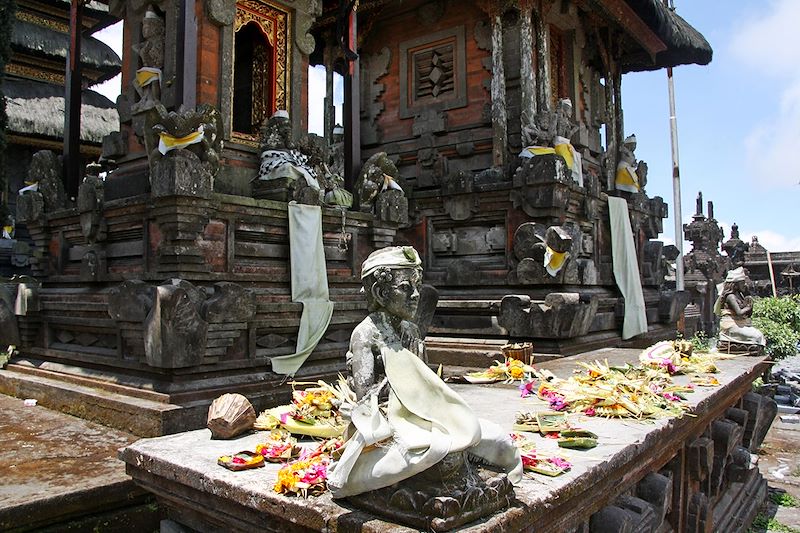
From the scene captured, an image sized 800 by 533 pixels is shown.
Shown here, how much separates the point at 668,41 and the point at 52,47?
1658cm

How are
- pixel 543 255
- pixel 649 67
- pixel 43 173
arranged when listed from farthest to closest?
pixel 649 67, pixel 543 255, pixel 43 173

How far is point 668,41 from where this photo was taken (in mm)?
13883

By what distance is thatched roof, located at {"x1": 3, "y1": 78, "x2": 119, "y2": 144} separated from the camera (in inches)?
677

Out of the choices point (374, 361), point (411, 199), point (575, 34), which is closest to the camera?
point (374, 361)

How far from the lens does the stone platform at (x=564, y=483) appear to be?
2959mm

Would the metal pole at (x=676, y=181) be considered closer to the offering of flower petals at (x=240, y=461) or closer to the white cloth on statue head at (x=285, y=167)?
the white cloth on statue head at (x=285, y=167)

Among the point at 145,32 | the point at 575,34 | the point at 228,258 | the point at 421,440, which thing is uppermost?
the point at 575,34

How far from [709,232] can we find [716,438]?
19255mm

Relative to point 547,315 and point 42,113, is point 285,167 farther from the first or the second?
point 42,113

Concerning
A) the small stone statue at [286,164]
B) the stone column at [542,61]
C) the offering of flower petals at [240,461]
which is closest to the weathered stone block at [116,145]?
the small stone statue at [286,164]

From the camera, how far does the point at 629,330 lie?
37.9 feet

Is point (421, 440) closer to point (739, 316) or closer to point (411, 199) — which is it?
point (411, 199)

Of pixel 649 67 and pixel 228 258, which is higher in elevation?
pixel 649 67

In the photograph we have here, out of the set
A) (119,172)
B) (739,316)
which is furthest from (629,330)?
(119,172)
